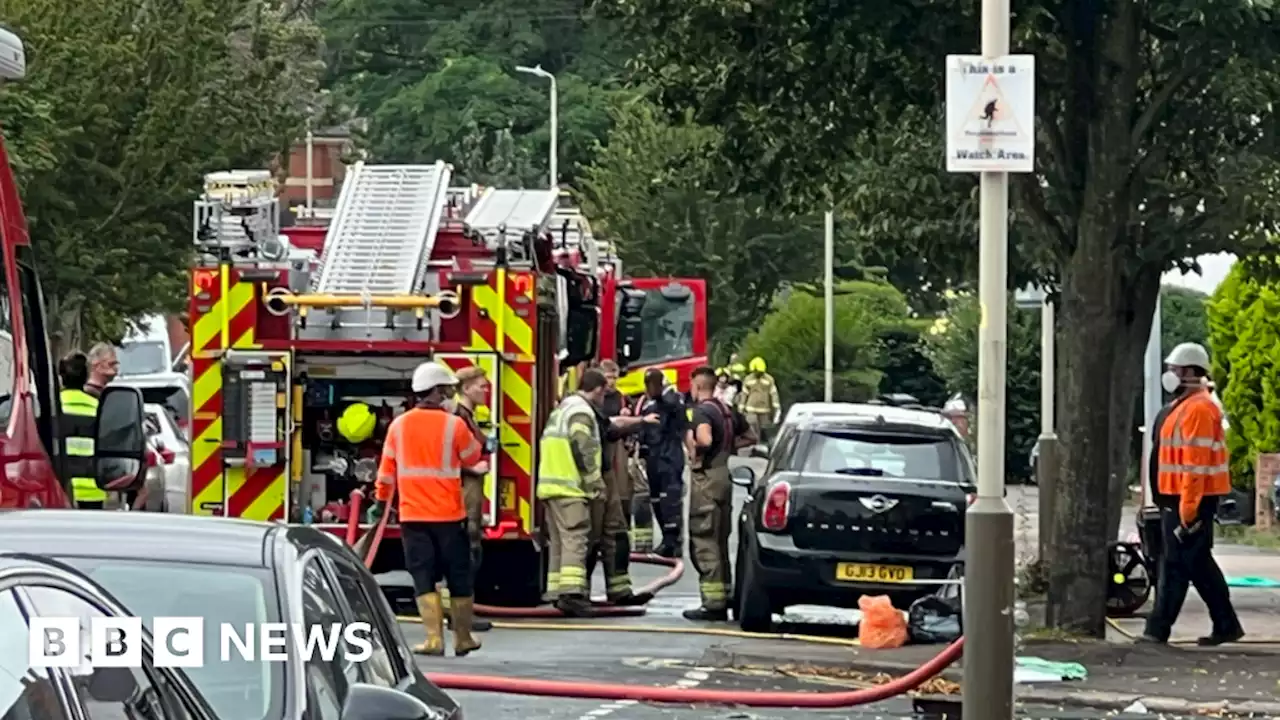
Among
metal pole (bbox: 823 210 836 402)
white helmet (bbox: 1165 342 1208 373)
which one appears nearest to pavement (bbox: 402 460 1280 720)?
white helmet (bbox: 1165 342 1208 373)

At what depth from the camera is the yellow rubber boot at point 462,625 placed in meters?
15.3

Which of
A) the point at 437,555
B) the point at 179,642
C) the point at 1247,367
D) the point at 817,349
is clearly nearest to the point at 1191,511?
the point at 437,555

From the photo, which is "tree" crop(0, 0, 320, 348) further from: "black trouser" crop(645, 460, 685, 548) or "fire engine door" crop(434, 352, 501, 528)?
"fire engine door" crop(434, 352, 501, 528)

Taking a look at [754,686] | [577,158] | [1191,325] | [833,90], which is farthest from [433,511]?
[577,158]

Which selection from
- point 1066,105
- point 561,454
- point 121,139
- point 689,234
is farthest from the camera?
point 689,234

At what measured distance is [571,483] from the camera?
59.0 ft

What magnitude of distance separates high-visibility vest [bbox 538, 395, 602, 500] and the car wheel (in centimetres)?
136

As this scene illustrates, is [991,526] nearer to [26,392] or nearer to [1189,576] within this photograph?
[26,392]

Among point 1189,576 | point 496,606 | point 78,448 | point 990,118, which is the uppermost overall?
point 990,118

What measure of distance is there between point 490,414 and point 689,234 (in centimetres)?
3824

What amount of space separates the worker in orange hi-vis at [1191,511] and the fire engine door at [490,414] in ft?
14.4

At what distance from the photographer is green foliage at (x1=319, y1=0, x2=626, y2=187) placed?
69562mm

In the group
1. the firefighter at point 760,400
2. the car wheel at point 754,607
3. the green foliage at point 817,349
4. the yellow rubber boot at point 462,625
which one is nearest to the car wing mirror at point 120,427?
the yellow rubber boot at point 462,625

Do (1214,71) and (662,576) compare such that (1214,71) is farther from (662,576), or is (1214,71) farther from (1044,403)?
(662,576)
